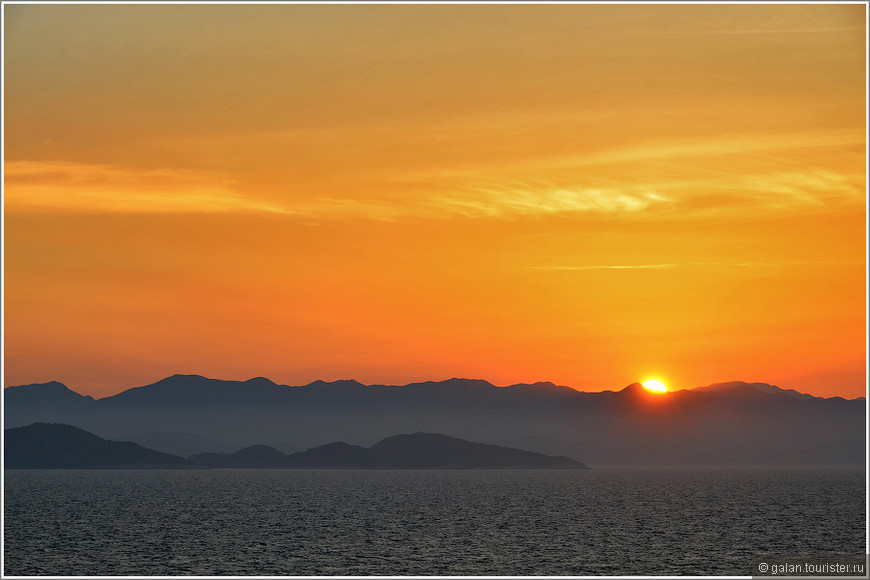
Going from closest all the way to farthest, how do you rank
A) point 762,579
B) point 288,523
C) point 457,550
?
point 762,579
point 457,550
point 288,523

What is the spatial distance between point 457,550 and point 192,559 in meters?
30.0

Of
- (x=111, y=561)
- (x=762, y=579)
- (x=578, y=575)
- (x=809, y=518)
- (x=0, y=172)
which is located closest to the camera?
(x=0, y=172)

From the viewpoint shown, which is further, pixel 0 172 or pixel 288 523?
pixel 288 523

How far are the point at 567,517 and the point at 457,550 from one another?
59640 mm

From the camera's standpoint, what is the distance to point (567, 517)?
544ft

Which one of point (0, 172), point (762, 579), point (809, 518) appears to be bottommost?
point (809, 518)

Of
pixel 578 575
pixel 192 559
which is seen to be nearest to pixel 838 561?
pixel 578 575

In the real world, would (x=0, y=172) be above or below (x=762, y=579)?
above

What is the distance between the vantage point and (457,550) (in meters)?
111

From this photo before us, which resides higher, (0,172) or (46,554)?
(0,172)

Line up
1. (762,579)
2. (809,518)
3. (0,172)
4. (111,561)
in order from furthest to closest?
1. (809,518)
2. (111,561)
3. (762,579)
4. (0,172)

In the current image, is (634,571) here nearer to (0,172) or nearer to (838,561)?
(838,561)

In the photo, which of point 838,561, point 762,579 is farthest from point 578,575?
point 838,561

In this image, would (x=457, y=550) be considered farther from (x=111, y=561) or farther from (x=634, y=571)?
(x=111, y=561)
